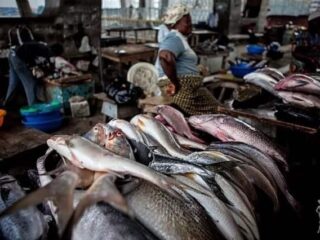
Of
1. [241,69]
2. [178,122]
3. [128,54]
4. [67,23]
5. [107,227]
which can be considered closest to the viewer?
[107,227]

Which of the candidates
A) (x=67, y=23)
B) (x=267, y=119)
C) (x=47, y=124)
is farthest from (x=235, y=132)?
(x=67, y=23)

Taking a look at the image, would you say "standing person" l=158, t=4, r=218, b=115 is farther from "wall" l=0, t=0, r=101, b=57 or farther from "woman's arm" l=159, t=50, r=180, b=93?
"wall" l=0, t=0, r=101, b=57

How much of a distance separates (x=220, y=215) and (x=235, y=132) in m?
0.90

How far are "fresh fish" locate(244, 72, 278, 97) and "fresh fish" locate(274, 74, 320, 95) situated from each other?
7.3 inches

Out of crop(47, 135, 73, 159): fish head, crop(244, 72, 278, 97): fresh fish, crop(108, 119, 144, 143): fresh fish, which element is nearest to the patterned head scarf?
crop(244, 72, 278, 97): fresh fish

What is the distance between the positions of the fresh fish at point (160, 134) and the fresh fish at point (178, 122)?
0.26 meters

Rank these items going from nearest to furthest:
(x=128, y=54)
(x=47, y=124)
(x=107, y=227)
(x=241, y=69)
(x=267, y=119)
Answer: (x=107, y=227)
(x=267, y=119)
(x=47, y=124)
(x=241, y=69)
(x=128, y=54)

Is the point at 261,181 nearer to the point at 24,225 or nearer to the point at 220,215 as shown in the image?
the point at 220,215

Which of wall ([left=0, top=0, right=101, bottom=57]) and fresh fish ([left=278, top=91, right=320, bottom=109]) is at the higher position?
wall ([left=0, top=0, right=101, bottom=57])

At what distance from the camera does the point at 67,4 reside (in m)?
7.30

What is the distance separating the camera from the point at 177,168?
1.48 meters

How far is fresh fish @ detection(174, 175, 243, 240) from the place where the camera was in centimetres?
126

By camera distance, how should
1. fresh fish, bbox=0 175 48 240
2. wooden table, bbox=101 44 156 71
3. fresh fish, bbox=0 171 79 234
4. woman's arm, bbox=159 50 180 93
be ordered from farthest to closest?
wooden table, bbox=101 44 156 71 < woman's arm, bbox=159 50 180 93 < fresh fish, bbox=0 175 48 240 < fresh fish, bbox=0 171 79 234

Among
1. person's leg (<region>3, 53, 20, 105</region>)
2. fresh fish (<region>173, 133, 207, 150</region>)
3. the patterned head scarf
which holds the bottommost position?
person's leg (<region>3, 53, 20, 105</region>)
